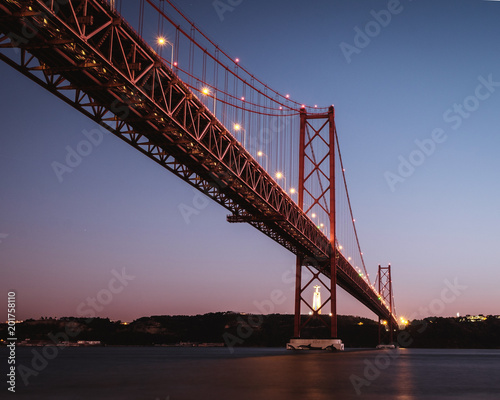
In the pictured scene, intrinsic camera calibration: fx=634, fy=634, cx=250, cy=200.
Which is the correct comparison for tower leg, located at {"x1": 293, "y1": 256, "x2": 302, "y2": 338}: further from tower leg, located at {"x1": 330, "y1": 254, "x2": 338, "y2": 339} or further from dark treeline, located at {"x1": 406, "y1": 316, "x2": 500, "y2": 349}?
dark treeline, located at {"x1": 406, "y1": 316, "x2": 500, "y2": 349}

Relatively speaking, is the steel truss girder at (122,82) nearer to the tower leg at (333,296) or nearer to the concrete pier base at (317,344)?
the tower leg at (333,296)

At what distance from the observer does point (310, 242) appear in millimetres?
43531

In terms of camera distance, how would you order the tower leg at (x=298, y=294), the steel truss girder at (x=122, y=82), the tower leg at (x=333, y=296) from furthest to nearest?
the tower leg at (x=298, y=294) → the tower leg at (x=333, y=296) → the steel truss girder at (x=122, y=82)

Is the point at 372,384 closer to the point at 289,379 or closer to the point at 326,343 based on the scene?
the point at 289,379

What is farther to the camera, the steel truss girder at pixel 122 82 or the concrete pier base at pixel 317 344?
the concrete pier base at pixel 317 344

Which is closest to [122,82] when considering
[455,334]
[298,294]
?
[298,294]

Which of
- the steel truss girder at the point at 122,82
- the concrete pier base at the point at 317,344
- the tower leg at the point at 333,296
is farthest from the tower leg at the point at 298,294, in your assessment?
the steel truss girder at the point at 122,82

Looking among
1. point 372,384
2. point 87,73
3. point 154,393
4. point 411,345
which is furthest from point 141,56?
point 411,345

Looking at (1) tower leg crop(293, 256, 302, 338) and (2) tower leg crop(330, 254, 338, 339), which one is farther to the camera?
(1) tower leg crop(293, 256, 302, 338)

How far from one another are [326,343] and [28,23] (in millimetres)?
37709

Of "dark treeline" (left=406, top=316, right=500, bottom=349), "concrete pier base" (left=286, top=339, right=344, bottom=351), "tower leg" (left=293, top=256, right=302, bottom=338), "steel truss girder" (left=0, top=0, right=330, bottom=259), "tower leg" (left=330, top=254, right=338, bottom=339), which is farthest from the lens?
"dark treeline" (left=406, top=316, right=500, bottom=349)

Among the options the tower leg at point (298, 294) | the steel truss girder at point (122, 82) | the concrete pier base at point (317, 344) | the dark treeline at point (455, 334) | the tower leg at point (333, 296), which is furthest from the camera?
the dark treeline at point (455, 334)

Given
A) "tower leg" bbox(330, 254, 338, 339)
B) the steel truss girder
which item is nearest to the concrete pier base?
"tower leg" bbox(330, 254, 338, 339)

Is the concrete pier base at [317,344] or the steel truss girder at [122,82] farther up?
the steel truss girder at [122,82]
